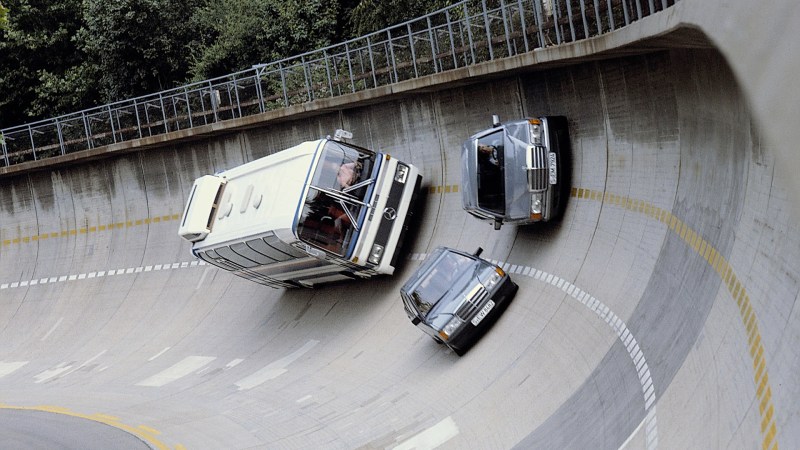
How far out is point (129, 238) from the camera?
103 ft

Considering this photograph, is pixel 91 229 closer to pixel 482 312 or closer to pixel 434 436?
pixel 482 312

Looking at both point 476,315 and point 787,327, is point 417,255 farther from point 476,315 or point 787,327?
point 787,327

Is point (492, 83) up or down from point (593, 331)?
up

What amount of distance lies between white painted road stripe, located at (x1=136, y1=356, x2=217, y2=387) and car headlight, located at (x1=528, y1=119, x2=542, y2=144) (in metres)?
10.0

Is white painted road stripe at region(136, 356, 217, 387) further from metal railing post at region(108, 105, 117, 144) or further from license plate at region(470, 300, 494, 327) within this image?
metal railing post at region(108, 105, 117, 144)

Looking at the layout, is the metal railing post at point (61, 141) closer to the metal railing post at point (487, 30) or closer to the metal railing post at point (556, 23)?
the metal railing post at point (487, 30)

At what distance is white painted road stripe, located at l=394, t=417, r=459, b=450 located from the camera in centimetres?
1438

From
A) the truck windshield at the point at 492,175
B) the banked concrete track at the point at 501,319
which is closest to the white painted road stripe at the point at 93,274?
the banked concrete track at the point at 501,319

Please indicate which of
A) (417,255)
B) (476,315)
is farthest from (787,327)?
(417,255)

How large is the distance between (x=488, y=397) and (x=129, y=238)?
19.0m

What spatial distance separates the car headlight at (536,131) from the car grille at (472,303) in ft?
8.74

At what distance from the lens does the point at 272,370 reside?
2127 centimetres

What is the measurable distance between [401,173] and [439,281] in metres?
4.22

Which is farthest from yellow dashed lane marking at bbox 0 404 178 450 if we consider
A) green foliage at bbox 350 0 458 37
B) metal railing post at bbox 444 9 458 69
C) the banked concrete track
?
green foliage at bbox 350 0 458 37
